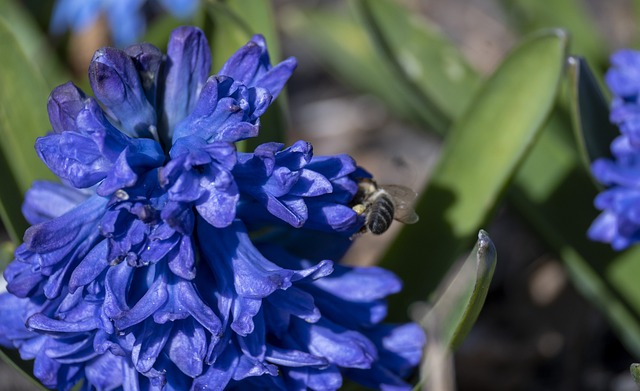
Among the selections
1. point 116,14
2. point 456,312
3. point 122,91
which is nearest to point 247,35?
point 122,91

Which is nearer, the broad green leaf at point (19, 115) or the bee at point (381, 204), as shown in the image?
the bee at point (381, 204)

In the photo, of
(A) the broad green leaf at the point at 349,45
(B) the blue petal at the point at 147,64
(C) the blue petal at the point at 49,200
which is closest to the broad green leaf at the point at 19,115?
(C) the blue petal at the point at 49,200

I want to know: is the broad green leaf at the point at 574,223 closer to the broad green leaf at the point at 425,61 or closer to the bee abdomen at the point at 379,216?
the broad green leaf at the point at 425,61

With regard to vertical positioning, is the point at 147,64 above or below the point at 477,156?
above

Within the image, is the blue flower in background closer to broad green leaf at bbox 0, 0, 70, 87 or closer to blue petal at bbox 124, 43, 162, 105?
broad green leaf at bbox 0, 0, 70, 87

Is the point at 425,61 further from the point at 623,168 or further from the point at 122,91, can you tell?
the point at 122,91
